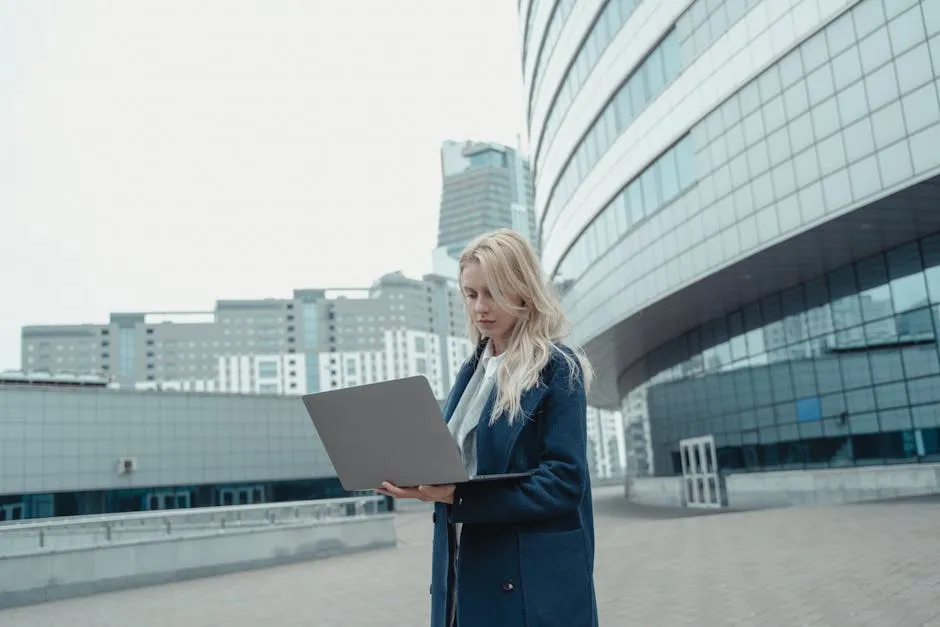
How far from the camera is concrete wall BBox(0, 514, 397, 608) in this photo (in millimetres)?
10422

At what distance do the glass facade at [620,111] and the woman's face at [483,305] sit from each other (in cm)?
2231

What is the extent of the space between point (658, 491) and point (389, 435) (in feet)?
104

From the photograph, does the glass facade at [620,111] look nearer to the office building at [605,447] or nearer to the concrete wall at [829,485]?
the concrete wall at [829,485]

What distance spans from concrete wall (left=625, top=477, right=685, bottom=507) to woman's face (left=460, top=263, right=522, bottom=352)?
2879cm

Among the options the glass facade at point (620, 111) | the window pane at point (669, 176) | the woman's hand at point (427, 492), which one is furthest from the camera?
the glass facade at point (620, 111)

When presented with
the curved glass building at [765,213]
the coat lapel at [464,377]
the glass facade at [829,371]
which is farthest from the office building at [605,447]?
the coat lapel at [464,377]

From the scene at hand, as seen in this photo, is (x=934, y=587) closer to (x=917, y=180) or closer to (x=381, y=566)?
(x=381, y=566)

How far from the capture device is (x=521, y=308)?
240 centimetres

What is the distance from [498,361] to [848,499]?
21.0m

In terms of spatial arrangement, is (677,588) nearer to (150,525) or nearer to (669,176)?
(150,525)

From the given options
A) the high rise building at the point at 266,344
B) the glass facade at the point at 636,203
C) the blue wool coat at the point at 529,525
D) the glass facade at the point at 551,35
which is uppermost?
the high rise building at the point at 266,344

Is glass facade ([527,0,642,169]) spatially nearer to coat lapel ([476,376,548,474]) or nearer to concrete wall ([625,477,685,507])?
concrete wall ([625,477,685,507])

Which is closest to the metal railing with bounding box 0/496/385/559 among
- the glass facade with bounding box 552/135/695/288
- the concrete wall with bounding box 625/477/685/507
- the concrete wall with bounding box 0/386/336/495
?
the glass facade with bounding box 552/135/695/288

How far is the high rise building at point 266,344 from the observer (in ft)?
516
